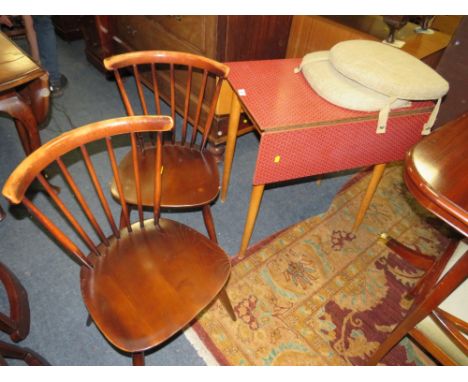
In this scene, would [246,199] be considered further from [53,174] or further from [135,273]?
[53,174]

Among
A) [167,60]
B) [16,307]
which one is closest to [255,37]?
[167,60]

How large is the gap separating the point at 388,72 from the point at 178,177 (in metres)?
0.83

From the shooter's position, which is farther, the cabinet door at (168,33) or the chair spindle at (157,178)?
the cabinet door at (168,33)

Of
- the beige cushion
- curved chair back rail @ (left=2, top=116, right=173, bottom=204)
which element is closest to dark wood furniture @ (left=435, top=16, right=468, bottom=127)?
the beige cushion

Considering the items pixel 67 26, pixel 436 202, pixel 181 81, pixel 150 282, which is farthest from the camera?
pixel 67 26

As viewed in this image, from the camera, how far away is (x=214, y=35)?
156 cm

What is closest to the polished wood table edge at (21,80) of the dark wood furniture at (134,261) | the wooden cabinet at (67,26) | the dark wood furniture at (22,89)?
the dark wood furniture at (22,89)

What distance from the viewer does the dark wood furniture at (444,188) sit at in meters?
0.75

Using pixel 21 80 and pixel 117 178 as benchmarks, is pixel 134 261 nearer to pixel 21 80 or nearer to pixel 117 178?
pixel 117 178

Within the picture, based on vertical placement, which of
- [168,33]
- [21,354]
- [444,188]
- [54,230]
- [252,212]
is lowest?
[21,354]

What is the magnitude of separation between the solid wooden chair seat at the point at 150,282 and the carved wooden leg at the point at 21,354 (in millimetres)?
362

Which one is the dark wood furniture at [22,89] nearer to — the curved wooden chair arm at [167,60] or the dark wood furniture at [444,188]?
the curved wooden chair arm at [167,60]

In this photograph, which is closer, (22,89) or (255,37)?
(22,89)
